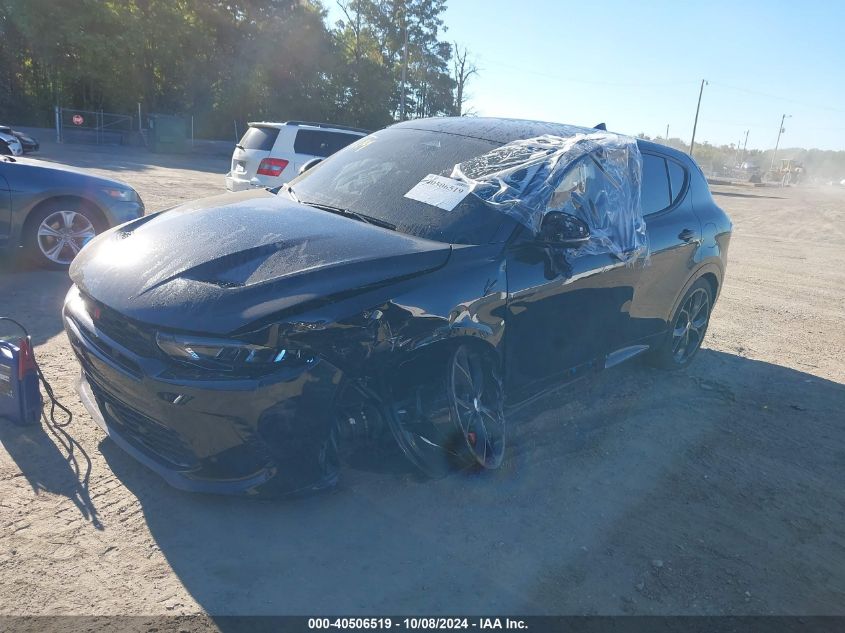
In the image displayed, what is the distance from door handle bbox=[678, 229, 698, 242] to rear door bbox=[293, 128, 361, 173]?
25.9 ft

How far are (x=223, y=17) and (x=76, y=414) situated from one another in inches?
1478

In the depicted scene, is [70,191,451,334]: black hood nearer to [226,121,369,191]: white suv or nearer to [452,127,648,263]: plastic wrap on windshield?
[452,127,648,263]: plastic wrap on windshield

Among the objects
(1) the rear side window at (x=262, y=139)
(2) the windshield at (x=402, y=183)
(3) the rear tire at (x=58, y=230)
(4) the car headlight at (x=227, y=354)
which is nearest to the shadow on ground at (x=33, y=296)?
(3) the rear tire at (x=58, y=230)

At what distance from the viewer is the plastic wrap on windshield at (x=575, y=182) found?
370 centimetres

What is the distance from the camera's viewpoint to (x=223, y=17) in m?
36.1

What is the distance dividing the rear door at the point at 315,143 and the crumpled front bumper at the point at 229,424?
9.30 metres

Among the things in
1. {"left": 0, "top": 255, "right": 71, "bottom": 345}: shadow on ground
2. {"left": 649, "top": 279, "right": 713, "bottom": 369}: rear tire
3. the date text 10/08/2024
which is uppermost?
{"left": 649, "top": 279, "right": 713, "bottom": 369}: rear tire

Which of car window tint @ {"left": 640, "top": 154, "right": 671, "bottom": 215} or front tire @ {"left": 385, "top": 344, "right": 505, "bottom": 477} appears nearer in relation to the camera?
front tire @ {"left": 385, "top": 344, "right": 505, "bottom": 477}

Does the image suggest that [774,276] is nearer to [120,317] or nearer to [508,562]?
[508,562]

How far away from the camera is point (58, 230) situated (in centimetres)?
651

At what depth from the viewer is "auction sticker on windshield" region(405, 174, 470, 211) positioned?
12.0ft

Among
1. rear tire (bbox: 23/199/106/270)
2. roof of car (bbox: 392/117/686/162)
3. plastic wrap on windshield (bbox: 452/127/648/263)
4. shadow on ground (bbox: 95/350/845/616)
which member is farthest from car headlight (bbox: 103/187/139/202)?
plastic wrap on windshield (bbox: 452/127/648/263)

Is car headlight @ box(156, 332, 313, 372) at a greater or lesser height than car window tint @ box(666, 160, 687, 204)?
lesser

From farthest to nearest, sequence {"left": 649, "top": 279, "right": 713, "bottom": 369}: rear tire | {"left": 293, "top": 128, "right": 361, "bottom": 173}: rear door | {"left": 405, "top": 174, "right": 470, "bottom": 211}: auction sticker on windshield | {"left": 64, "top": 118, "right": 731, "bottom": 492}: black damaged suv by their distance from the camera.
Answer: {"left": 293, "top": 128, "right": 361, "bottom": 173}: rear door
{"left": 649, "top": 279, "right": 713, "bottom": 369}: rear tire
{"left": 405, "top": 174, "right": 470, "bottom": 211}: auction sticker on windshield
{"left": 64, "top": 118, "right": 731, "bottom": 492}: black damaged suv
